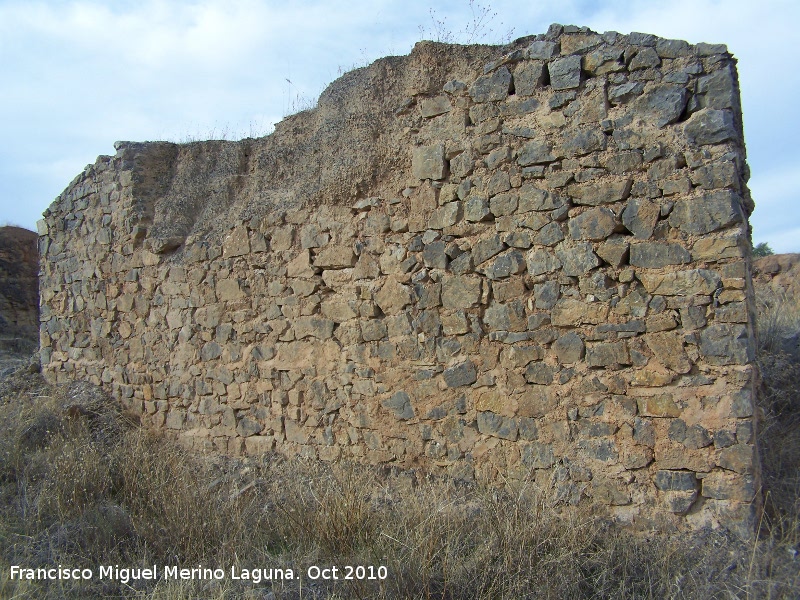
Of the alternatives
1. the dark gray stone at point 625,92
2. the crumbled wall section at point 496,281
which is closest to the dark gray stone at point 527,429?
the crumbled wall section at point 496,281

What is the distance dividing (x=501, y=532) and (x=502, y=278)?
145 cm

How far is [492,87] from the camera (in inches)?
161

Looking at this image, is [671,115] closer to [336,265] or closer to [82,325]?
[336,265]

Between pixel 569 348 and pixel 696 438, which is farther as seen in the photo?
pixel 569 348

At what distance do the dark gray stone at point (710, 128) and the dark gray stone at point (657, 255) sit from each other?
561 millimetres

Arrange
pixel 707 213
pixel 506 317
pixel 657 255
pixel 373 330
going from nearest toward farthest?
1. pixel 707 213
2. pixel 657 255
3. pixel 506 317
4. pixel 373 330

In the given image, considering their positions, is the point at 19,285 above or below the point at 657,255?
above

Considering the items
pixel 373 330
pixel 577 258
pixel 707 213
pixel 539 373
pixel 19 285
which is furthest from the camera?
pixel 19 285

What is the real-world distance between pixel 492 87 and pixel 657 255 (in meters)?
1.47

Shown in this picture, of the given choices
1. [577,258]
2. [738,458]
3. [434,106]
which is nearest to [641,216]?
[577,258]

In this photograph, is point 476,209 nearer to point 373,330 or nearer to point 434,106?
point 434,106

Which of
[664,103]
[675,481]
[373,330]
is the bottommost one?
[675,481]

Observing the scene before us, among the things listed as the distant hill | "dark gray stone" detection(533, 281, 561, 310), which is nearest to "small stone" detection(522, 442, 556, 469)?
"dark gray stone" detection(533, 281, 561, 310)

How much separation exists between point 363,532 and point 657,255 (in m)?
2.16
